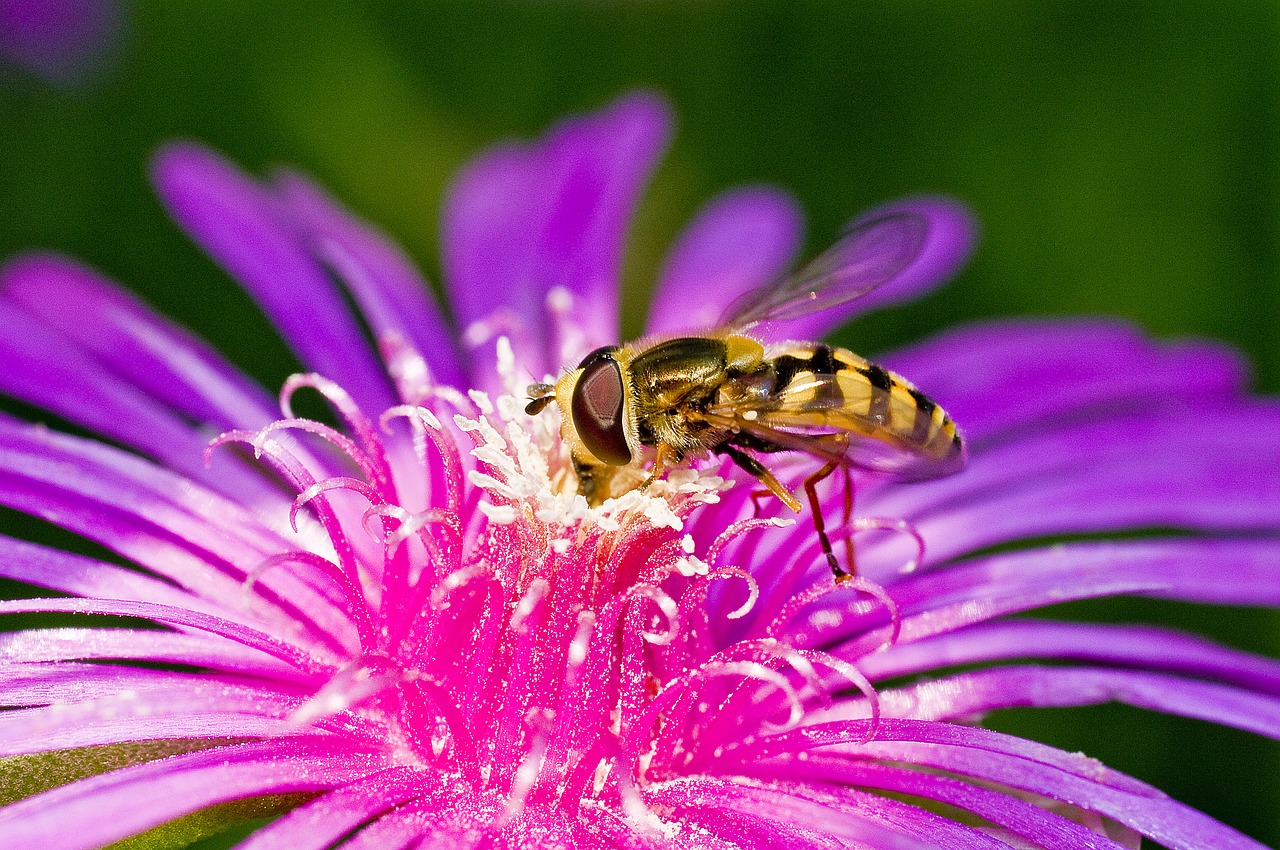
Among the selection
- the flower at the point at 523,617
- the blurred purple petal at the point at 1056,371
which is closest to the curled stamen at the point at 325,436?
the flower at the point at 523,617

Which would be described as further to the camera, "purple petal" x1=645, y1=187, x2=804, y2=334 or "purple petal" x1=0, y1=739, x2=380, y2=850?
"purple petal" x1=645, y1=187, x2=804, y2=334

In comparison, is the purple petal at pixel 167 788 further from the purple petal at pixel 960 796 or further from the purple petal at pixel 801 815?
the purple petal at pixel 960 796

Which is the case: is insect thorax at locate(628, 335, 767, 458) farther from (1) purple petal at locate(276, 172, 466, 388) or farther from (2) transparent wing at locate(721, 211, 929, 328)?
(1) purple petal at locate(276, 172, 466, 388)

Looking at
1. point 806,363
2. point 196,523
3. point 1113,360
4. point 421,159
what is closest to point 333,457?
point 196,523

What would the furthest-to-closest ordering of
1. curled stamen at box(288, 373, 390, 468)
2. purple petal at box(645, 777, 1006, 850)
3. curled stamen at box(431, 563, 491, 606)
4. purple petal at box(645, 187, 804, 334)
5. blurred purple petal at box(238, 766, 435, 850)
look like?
purple petal at box(645, 187, 804, 334), curled stamen at box(288, 373, 390, 468), curled stamen at box(431, 563, 491, 606), purple petal at box(645, 777, 1006, 850), blurred purple petal at box(238, 766, 435, 850)

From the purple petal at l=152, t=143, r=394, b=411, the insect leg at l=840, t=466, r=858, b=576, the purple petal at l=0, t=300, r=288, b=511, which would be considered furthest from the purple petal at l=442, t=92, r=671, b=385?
the insect leg at l=840, t=466, r=858, b=576

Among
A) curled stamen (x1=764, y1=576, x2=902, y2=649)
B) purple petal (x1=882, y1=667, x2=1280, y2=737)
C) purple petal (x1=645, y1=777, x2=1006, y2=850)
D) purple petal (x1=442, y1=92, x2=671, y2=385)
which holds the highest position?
purple petal (x1=442, y1=92, x2=671, y2=385)

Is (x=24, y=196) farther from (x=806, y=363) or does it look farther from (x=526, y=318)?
(x=806, y=363)
